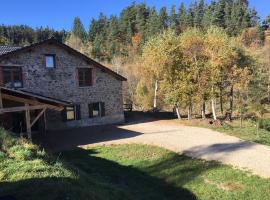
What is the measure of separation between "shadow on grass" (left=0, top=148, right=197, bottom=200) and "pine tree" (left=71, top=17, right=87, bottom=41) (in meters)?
82.8

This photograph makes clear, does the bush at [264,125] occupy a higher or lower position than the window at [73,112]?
lower

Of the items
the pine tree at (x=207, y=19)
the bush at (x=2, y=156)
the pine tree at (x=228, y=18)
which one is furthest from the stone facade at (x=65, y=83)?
the pine tree at (x=207, y=19)

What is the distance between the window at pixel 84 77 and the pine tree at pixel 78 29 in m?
72.4

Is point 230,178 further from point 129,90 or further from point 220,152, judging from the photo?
point 129,90

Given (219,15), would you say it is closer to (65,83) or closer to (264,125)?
(264,125)

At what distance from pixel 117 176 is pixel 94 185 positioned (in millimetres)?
3967

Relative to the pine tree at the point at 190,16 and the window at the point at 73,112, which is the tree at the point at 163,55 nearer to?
the window at the point at 73,112

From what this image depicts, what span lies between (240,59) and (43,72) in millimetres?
A: 19221

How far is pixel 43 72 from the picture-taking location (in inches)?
958

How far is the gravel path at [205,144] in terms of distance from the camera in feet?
49.3

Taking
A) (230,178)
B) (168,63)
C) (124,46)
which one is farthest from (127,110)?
(124,46)

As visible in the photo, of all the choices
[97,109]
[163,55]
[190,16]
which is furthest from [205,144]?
[190,16]

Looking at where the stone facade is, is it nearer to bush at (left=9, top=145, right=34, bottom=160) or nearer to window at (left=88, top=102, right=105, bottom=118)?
window at (left=88, top=102, right=105, bottom=118)

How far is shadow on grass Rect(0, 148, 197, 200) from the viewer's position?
25.6 feet
